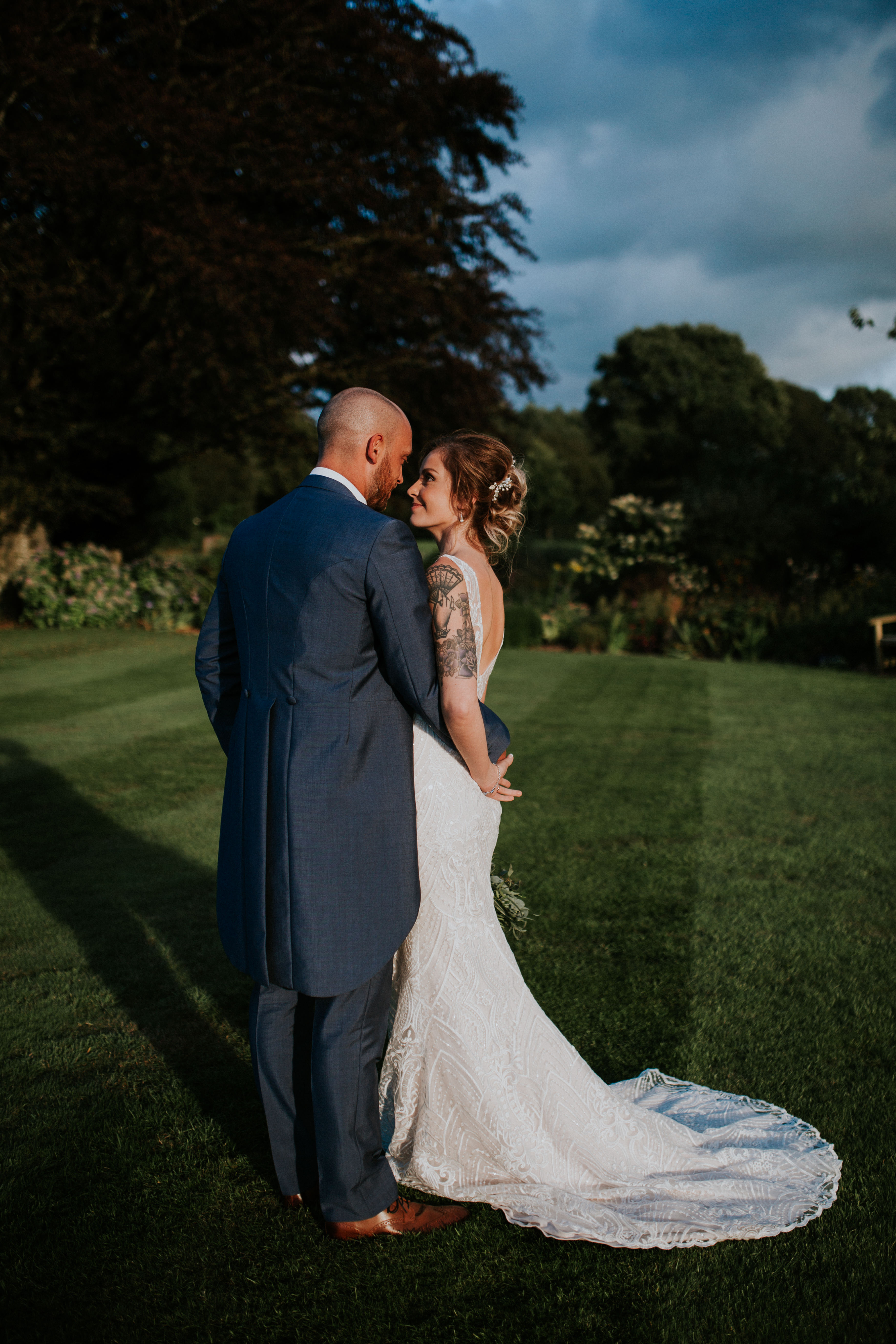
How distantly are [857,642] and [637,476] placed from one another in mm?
23867

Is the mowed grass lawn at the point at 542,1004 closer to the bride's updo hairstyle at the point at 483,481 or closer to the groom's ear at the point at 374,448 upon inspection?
the bride's updo hairstyle at the point at 483,481

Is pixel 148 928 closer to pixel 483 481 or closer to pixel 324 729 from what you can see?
pixel 324 729

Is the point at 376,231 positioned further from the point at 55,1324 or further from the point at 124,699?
the point at 55,1324

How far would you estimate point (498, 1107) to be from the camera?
2.38m

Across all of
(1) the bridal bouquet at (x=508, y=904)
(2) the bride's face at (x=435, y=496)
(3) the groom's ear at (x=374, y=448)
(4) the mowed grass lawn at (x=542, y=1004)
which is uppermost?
(3) the groom's ear at (x=374, y=448)

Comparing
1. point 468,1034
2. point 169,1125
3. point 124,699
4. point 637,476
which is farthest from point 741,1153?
point 637,476

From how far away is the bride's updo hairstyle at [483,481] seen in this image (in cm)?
236

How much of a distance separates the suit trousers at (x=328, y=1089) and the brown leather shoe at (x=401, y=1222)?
0.03 metres

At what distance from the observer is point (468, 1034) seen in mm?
2385

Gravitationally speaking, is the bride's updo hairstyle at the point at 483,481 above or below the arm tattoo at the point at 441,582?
above

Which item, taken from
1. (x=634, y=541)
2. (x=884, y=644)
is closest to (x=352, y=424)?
(x=884, y=644)

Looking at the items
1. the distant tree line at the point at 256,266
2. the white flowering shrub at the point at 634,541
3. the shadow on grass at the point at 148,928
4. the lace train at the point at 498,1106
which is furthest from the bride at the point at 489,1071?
the white flowering shrub at the point at 634,541

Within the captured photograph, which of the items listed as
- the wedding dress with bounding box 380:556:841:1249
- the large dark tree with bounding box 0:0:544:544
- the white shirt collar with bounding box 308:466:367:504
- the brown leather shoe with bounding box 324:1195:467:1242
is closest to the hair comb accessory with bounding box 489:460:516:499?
the wedding dress with bounding box 380:556:841:1249

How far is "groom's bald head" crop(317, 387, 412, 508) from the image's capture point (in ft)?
7.24
